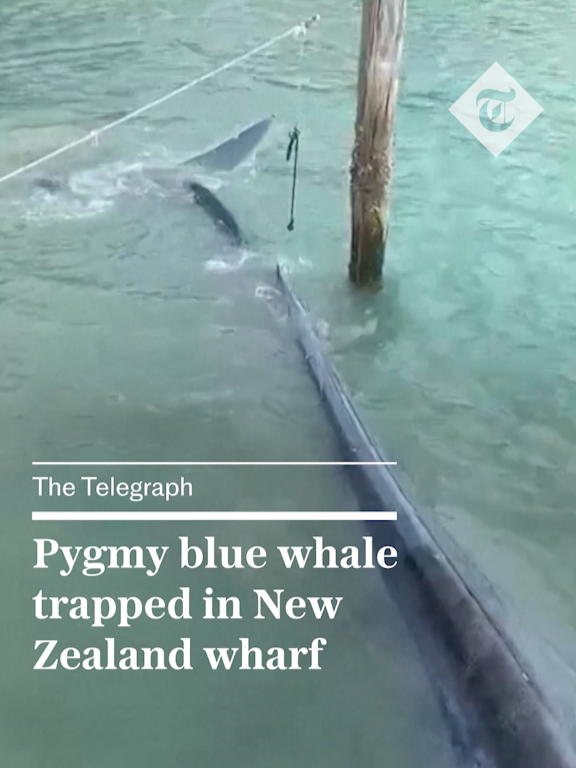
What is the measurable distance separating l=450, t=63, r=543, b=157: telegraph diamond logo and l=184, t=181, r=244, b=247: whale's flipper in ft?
8.88

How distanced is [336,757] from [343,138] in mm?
6624

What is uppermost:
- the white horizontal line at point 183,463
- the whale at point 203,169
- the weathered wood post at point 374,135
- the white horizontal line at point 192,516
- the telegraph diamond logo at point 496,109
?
the telegraph diamond logo at point 496,109

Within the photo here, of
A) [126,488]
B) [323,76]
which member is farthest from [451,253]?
[323,76]

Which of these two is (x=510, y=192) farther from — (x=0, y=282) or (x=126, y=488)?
(x=126, y=488)

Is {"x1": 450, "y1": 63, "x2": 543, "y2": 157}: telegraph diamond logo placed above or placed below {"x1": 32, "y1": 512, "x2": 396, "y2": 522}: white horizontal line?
above

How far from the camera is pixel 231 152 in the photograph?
8.64 m

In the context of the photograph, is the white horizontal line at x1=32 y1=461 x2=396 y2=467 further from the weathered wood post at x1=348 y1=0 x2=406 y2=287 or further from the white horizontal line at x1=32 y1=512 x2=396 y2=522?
the weathered wood post at x1=348 y1=0 x2=406 y2=287

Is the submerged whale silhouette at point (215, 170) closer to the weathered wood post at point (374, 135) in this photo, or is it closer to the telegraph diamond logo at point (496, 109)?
the weathered wood post at point (374, 135)

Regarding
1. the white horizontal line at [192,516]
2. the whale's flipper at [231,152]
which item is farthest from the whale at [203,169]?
the white horizontal line at [192,516]

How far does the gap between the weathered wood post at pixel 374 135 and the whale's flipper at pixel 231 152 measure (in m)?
2.32

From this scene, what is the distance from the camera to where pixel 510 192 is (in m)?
8.36

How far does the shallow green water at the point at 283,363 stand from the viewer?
3943mm

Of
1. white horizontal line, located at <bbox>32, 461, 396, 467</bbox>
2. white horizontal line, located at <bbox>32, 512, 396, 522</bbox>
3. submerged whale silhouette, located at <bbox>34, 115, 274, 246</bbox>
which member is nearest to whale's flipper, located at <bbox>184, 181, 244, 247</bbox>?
submerged whale silhouette, located at <bbox>34, 115, 274, 246</bbox>

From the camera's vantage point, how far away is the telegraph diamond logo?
31.0 feet
